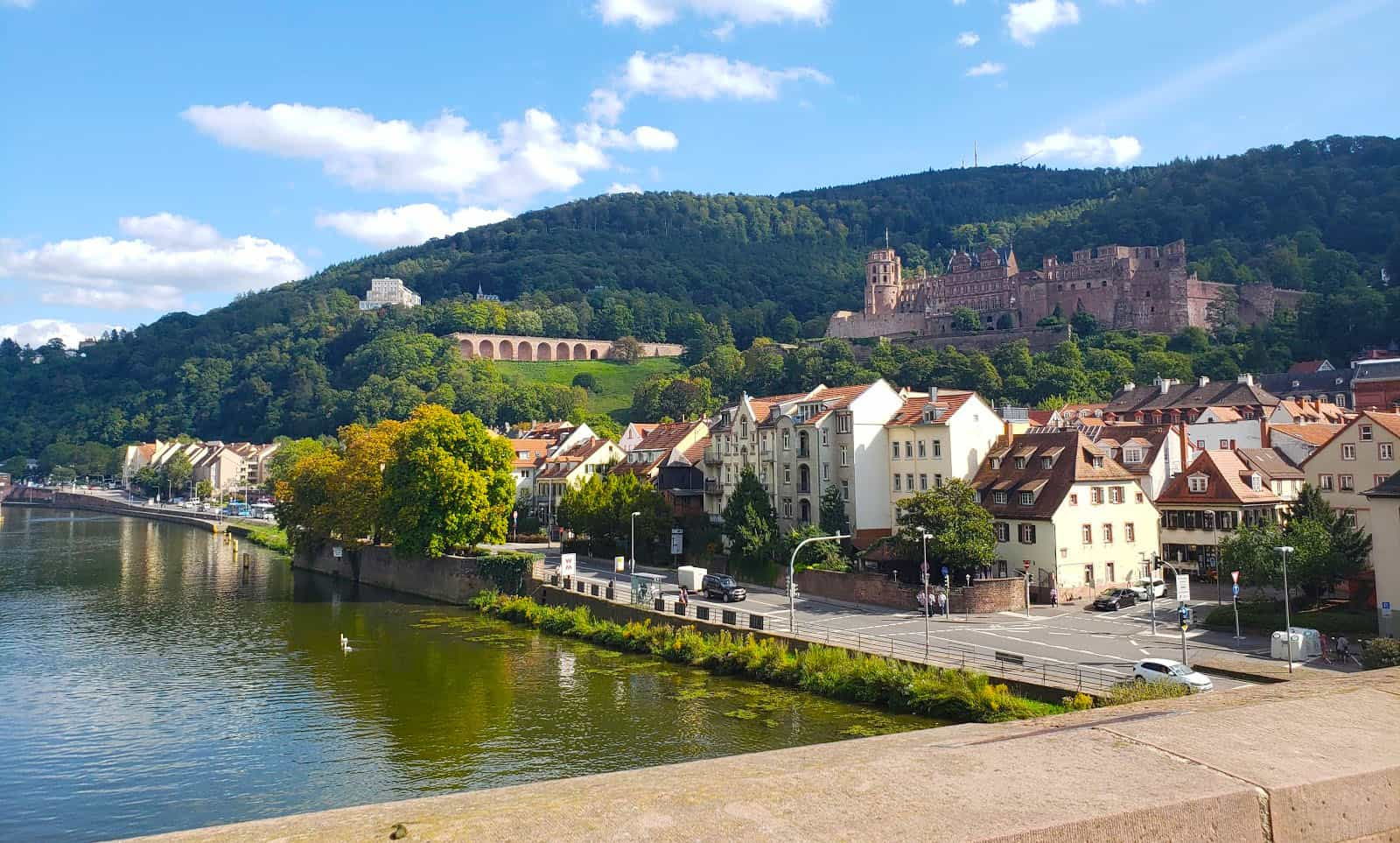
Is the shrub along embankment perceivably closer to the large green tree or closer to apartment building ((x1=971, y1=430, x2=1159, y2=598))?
the large green tree

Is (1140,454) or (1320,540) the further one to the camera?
(1140,454)

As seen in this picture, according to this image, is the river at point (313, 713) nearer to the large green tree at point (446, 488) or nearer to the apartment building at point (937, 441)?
the large green tree at point (446, 488)

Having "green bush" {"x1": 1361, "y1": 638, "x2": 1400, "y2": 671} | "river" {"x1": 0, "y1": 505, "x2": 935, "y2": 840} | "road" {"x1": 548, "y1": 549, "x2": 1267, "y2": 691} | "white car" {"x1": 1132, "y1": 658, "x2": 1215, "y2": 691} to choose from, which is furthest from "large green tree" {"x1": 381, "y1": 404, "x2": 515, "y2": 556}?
"green bush" {"x1": 1361, "y1": 638, "x2": 1400, "y2": 671}

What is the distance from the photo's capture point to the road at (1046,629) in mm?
33250

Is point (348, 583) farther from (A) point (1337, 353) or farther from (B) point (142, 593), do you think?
(A) point (1337, 353)

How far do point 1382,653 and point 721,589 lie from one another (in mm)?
27050

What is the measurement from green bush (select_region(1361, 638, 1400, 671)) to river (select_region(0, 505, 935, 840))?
13.5 m

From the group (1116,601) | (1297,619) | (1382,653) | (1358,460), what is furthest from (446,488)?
(1358,460)

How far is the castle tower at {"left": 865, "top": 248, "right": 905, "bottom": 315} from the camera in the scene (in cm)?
18612

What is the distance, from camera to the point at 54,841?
74.2 ft

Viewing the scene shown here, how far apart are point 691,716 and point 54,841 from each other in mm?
16399

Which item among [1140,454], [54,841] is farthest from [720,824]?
[1140,454]

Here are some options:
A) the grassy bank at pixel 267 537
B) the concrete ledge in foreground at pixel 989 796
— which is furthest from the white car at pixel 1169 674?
the grassy bank at pixel 267 537

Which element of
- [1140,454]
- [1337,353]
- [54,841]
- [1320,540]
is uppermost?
[1337,353]
